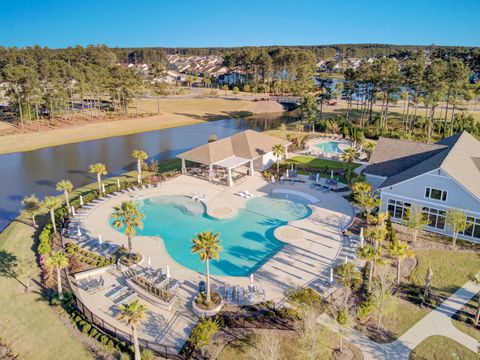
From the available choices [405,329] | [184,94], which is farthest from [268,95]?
[405,329]

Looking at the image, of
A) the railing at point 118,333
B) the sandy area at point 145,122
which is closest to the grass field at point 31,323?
the railing at point 118,333

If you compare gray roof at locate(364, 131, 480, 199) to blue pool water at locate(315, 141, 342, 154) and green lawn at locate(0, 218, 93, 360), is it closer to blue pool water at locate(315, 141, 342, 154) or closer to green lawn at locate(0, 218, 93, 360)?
blue pool water at locate(315, 141, 342, 154)

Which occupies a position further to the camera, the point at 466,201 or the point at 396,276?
the point at 466,201

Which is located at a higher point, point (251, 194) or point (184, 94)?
point (184, 94)

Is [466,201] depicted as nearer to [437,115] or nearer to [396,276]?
→ [396,276]

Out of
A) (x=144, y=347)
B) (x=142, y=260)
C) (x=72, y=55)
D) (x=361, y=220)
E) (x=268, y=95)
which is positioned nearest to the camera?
(x=144, y=347)

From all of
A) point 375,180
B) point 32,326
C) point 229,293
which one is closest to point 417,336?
point 229,293

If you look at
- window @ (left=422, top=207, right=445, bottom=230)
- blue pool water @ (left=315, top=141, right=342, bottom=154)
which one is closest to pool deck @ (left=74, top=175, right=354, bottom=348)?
window @ (left=422, top=207, right=445, bottom=230)
